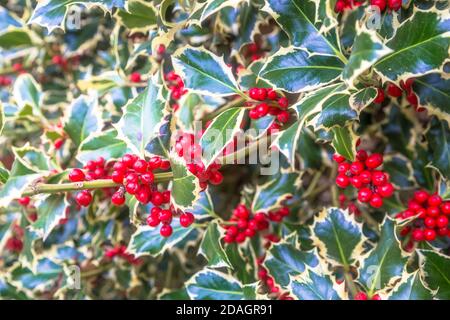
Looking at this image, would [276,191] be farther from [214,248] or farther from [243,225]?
[214,248]

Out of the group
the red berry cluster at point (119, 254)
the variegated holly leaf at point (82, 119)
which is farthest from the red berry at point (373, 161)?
the red berry cluster at point (119, 254)

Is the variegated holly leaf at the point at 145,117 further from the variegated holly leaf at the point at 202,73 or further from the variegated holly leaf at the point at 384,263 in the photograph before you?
the variegated holly leaf at the point at 384,263

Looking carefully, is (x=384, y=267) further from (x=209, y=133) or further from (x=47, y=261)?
(x=47, y=261)

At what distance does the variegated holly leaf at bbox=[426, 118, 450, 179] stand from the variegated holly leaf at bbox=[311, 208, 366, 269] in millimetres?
216

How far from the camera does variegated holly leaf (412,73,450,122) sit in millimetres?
1055

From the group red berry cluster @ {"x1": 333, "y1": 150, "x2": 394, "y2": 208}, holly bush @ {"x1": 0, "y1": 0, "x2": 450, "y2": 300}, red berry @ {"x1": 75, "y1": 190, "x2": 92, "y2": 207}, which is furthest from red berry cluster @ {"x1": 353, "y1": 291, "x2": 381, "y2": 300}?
red berry @ {"x1": 75, "y1": 190, "x2": 92, "y2": 207}

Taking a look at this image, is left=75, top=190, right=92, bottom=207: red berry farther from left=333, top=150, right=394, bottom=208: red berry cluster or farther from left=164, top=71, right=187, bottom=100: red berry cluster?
left=333, top=150, right=394, bottom=208: red berry cluster

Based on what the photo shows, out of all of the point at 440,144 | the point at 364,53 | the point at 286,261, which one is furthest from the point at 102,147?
the point at 440,144

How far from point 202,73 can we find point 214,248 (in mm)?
382

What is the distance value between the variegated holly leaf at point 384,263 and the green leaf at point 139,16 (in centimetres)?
69

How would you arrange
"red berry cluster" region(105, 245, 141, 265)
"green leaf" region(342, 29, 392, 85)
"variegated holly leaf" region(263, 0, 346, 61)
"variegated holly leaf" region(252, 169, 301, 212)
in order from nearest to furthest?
"green leaf" region(342, 29, 392, 85)
"variegated holly leaf" region(263, 0, 346, 61)
"variegated holly leaf" region(252, 169, 301, 212)
"red berry cluster" region(105, 245, 141, 265)

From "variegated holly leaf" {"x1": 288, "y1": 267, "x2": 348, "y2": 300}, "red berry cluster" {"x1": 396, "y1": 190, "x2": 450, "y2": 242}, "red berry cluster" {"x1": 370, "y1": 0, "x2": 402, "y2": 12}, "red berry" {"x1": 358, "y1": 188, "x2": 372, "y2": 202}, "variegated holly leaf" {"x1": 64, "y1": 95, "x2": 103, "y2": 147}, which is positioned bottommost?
"variegated holly leaf" {"x1": 288, "y1": 267, "x2": 348, "y2": 300}
